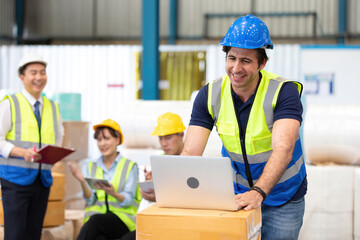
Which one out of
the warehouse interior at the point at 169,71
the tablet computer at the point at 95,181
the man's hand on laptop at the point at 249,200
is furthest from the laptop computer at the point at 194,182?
the tablet computer at the point at 95,181

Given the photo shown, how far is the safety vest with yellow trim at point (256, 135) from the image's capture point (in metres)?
2.55

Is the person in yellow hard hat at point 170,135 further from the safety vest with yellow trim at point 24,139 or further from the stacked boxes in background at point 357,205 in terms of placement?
the stacked boxes in background at point 357,205

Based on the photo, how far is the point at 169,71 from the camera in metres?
11.3

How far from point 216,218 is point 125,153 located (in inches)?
132

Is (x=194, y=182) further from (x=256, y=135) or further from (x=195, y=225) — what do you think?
(x=256, y=135)

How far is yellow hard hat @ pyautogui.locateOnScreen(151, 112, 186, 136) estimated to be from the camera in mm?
4363

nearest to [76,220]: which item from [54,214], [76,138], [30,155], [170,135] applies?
[54,214]

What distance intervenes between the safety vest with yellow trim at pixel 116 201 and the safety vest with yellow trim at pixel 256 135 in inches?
70.4

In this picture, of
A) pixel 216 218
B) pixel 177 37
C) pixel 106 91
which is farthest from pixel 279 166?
pixel 177 37

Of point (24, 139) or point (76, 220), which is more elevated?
point (24, 139)

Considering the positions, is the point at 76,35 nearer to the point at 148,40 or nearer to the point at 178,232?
the point at 148,40

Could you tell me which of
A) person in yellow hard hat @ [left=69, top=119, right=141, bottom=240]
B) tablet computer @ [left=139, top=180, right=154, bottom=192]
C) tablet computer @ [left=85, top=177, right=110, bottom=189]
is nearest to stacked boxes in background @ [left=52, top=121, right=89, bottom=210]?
person in yellow hard hat @ [left=69, top=119, right=141, bottom=240]

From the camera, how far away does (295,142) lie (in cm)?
256

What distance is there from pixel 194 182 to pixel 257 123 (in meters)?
0.49
